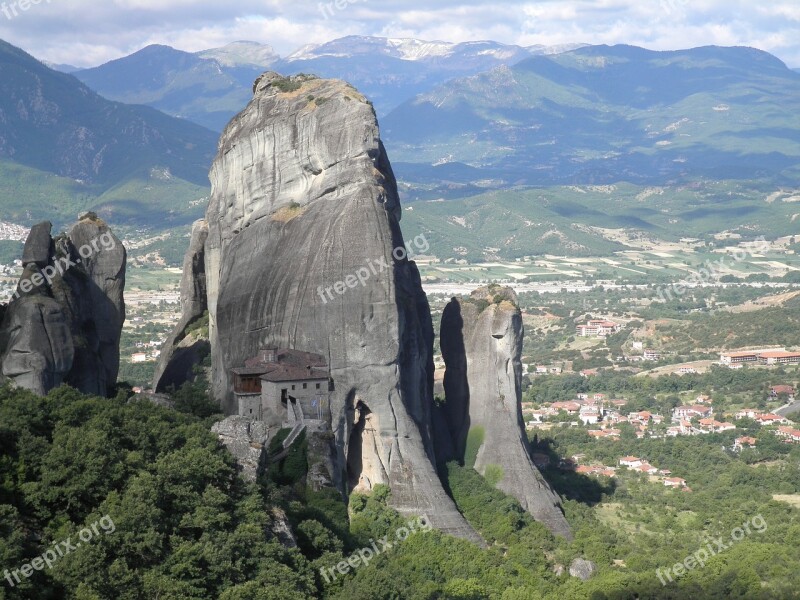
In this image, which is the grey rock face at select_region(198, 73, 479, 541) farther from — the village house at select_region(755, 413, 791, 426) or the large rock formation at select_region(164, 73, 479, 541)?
the village house at select_region(755, 413, 791, 426)

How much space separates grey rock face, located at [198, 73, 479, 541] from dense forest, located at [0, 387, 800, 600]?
82.3 inches

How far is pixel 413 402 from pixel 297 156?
Answer: 12.0 m

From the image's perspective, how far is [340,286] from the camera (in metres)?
52.7

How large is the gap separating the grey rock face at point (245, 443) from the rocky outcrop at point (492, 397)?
65.2 ft

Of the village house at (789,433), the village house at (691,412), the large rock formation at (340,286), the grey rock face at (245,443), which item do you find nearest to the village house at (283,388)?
the large rock formation at (340,286)

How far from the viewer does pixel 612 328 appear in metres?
146

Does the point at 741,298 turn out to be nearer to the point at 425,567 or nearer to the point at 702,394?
the point at 702,394

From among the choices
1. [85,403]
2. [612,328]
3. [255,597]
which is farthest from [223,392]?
[612,328]

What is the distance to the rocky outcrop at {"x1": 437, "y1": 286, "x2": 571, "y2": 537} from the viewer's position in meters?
57.5

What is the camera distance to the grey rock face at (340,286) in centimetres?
5225

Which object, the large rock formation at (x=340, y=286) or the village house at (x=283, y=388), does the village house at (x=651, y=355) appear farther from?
the village house at (x=283, y=388)

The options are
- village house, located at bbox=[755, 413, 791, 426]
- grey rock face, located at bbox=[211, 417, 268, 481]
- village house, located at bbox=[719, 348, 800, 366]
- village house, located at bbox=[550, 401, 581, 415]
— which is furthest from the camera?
village house, located at bbox=[719, 348, 800, 366]

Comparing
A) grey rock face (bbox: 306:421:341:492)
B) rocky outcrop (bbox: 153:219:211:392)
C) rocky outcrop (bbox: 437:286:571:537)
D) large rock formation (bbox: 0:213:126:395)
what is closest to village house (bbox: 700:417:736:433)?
rocky outcrop (bbox: 437:286:571:537)

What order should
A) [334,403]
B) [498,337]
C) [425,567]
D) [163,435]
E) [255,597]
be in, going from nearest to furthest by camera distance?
[255,597]
[163,435]
[425,567]
[334,403]
[498,337]
